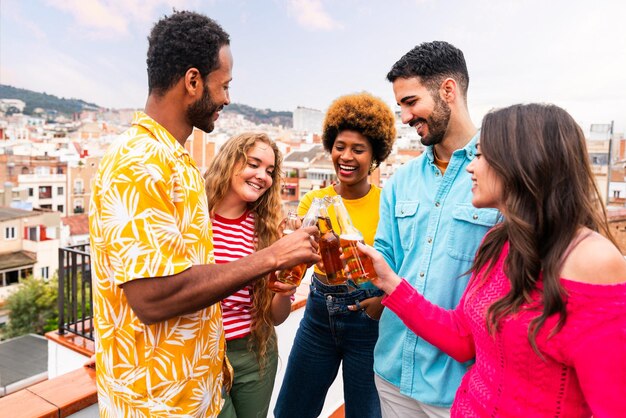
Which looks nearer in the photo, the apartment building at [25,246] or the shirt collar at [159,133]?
the shirt collar at [159,133]

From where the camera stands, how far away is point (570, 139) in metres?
1.12

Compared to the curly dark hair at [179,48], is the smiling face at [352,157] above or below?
below

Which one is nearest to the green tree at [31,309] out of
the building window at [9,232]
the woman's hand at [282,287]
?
the building window at [9,232]

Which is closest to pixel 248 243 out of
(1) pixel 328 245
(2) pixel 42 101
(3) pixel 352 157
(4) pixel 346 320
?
(1) pixel 328 245

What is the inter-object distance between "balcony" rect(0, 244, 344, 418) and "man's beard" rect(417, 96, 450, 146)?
4.37ft

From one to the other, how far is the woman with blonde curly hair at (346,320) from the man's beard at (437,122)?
0.67 meters

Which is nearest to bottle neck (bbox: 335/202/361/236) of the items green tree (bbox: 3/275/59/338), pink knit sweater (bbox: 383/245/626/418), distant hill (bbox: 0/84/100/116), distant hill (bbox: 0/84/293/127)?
pink knit sweater (bbox: 383/245/626/418)

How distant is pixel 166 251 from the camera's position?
3.66ft

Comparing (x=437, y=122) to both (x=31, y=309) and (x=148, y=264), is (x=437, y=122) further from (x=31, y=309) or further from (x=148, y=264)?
(x=31, y=309)

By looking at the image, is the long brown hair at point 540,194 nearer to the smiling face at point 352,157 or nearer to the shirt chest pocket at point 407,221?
the shirt chest pocket at point 407,221

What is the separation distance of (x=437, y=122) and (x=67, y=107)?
123681 millimetres

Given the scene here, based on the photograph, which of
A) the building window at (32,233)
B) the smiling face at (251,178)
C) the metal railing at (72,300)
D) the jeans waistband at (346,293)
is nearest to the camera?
the smiling face at (251,178)

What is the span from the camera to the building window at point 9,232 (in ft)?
97.4

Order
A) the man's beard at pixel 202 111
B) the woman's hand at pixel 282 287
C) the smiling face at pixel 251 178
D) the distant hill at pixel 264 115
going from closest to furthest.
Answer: the man's beard at pixel 202 111
the woman's hand at pixel 282 287
the smiling face at pixel 251 178
the distant hill at pixel 264 115
